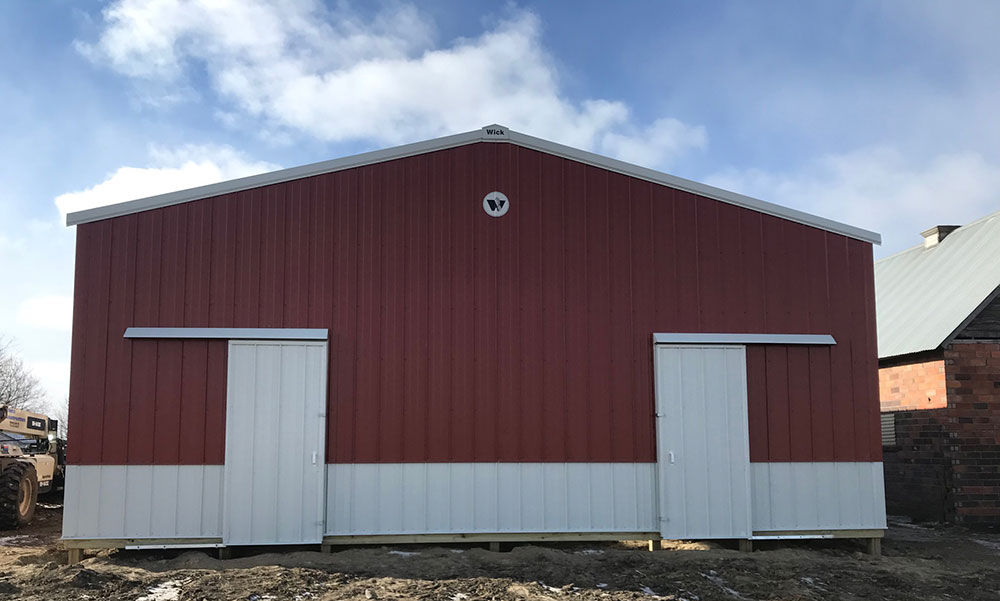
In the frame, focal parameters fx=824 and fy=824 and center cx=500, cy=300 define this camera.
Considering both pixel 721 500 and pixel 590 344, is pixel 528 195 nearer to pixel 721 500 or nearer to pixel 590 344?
pixel 590 344

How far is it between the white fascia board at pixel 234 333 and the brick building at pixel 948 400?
9.75m

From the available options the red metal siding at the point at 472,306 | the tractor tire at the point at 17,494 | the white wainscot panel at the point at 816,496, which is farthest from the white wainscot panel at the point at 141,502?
the white wainscot panel at the point at 816,496

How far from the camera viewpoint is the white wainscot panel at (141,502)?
9.61 meters

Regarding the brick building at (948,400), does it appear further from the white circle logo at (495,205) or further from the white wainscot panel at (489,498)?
the white circle logo at (495,205)

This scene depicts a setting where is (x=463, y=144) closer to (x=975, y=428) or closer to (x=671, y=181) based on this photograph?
(x=671, y=181)

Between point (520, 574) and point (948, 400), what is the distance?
26.8 feet

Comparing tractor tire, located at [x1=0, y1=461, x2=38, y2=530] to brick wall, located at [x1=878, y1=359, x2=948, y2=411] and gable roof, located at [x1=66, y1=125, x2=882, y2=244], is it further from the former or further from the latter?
brick wall, located at [x1=878, y1=359, x2=948, y2=411]

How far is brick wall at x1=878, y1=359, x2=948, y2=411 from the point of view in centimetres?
1327

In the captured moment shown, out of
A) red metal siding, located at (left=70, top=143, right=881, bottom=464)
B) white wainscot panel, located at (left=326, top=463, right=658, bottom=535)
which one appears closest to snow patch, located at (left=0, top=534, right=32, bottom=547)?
red metal siding, located at (left=70, top=143, right=881, bottom=464)

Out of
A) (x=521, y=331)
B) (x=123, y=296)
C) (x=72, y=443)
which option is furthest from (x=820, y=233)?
(x=72, y=443)

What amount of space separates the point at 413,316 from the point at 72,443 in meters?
4.29

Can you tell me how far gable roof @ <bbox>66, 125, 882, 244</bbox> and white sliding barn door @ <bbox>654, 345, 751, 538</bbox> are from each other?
197 centimetres

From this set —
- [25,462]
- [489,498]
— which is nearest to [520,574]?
[489,498]

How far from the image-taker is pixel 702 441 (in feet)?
33.8
